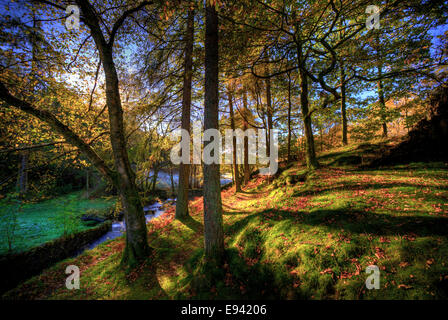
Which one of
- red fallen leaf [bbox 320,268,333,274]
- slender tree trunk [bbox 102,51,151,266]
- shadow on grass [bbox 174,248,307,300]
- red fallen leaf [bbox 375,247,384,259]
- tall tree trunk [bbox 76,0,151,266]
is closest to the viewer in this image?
red fallen leaf [bbox 375,247,384,259]

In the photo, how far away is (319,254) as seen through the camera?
9.93 ft

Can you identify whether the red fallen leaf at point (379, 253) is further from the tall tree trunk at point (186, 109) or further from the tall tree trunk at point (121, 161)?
the tall tree trunk at point (186, 109)

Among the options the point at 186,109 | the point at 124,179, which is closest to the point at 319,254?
the point at 124,179

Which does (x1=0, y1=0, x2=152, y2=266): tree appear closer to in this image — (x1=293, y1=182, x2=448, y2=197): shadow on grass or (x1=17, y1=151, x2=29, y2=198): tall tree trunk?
(x1=17, y1=151, x2=29, y2=198): tall tree trunk

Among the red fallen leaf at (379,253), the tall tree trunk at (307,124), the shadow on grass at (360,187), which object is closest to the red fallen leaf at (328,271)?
the red fallen leaf at (379,253)

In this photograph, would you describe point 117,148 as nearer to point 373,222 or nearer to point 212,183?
point 212,183

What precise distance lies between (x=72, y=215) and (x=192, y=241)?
8.60m

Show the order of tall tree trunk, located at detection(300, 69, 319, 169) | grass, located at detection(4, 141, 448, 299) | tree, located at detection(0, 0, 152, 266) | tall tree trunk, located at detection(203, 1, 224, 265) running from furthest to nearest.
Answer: tall tree trunk, located at detection(300, 69, 319, 169)
tree, located at detection(0, 0, 152, 266)
tall tree trunk, located at detection(203, 1, 224, 265)
grass, located at detection(4, 141, 448, 299)

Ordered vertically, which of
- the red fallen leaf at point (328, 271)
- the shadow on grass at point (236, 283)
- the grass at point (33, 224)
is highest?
the red fallen leaf at point (328, 271)

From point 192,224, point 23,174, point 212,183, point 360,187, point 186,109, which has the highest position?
point 186,109

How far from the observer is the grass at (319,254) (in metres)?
2.40

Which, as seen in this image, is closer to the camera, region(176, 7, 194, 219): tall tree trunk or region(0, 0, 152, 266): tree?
region(0, 0, 152, 266): tree

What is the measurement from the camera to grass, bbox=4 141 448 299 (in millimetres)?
2398

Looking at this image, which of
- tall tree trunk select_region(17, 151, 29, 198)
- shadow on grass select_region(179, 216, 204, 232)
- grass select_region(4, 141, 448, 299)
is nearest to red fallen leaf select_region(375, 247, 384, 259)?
grass select_region(4, 141, 448, 299)
